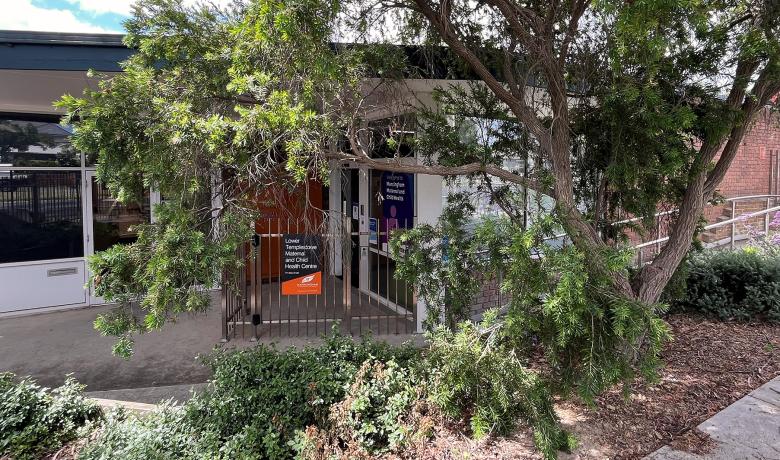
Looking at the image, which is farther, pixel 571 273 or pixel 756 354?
pixel 756 354

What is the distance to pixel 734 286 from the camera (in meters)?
6.62

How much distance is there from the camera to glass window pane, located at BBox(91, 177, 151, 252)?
26.3 feet

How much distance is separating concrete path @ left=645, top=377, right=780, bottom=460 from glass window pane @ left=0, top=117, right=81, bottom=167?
8434 millimetres

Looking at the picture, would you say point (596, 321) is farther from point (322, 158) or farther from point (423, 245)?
point (322, 158)

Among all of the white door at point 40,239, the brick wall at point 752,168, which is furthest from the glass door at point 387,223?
the brick wall at point 752,168

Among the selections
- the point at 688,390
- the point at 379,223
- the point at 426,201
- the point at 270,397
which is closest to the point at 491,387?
the point at 270,397

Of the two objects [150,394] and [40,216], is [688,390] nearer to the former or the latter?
[150,394]

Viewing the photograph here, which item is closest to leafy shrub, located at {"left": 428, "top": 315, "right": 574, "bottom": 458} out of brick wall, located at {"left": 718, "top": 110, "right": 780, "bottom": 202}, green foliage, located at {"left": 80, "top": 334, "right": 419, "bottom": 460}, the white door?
green foliage, located at {"left": 80, "top": 334, "right": 419, "bottom": 460}

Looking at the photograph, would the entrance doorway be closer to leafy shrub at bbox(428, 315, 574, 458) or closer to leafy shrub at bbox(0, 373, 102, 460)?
leafy shrub at bbox(428, 315, 574, 458)

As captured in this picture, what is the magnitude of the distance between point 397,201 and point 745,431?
4906 millimetres

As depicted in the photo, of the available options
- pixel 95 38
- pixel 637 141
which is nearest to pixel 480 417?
pixel 637 141

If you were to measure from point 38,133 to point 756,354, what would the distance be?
10.1m

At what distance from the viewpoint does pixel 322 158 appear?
3.32 metres

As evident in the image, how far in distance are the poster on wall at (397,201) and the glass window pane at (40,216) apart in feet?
16.3
